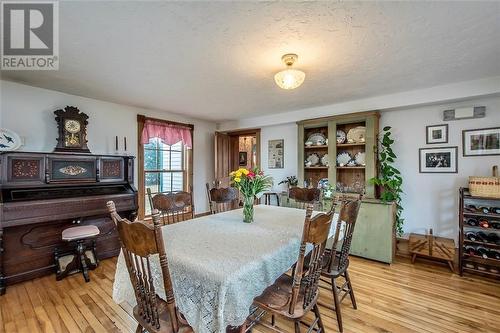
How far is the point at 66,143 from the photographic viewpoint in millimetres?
3131

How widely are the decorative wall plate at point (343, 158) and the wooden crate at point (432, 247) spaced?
1.40m

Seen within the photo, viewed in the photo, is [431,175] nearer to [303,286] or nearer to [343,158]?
[343,158]

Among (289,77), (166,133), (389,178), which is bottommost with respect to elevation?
(389,178)

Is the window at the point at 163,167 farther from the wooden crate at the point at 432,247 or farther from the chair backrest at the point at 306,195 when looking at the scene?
the wooden crate at the point at 432,247

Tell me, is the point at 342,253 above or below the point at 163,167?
below

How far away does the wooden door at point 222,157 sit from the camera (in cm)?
522

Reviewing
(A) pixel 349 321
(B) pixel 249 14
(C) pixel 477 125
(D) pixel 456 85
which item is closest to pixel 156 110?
(B) pixel 249 14

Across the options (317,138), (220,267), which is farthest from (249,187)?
(317,138)

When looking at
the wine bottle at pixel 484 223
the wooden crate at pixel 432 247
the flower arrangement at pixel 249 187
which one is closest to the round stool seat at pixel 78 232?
the flower arrangement at pixel 249 187

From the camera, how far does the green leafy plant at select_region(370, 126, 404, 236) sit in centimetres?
326

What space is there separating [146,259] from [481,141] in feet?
13.1

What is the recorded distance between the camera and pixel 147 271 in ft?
3.78

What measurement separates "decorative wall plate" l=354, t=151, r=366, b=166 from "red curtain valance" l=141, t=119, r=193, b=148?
3.23m

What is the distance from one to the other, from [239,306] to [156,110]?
4092 mm
